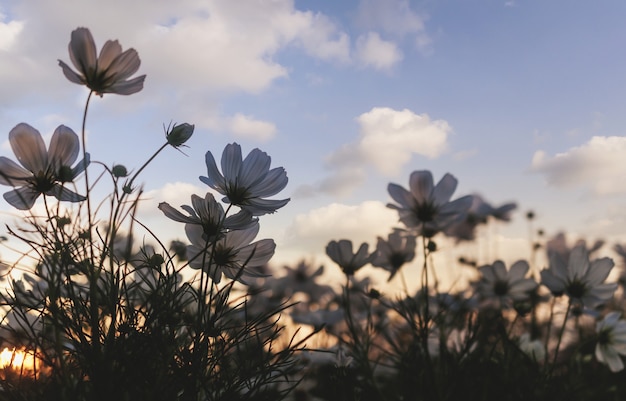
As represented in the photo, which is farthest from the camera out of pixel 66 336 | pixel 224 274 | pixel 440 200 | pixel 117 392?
pixel 440 200

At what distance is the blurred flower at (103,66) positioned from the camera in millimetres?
800

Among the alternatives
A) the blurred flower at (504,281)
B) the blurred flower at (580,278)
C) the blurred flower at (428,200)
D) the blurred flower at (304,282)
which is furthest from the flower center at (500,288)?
the blurred flower at (304,282)

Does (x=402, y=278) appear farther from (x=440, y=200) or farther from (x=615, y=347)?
(x=615, y=347)

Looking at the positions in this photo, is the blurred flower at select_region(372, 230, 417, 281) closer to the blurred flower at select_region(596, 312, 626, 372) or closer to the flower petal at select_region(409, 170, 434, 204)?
the flower petal at select_region(409, 170, 434, 204)

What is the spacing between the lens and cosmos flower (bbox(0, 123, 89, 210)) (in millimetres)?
836

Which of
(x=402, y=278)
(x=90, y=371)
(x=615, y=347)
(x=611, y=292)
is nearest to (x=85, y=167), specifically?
(x=90, y=371)

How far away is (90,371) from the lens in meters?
0.77

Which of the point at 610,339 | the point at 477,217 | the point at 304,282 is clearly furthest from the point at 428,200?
the point at 304,282

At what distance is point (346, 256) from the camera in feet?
4.87

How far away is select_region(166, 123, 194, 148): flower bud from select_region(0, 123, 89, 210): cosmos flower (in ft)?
0.40

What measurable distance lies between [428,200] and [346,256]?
236 mm

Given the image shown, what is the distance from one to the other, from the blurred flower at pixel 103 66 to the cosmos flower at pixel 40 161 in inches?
3.2

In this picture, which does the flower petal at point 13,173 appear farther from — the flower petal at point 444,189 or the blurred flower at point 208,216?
the flower petal at point 444,189

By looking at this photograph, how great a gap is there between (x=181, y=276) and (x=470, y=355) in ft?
2.56
